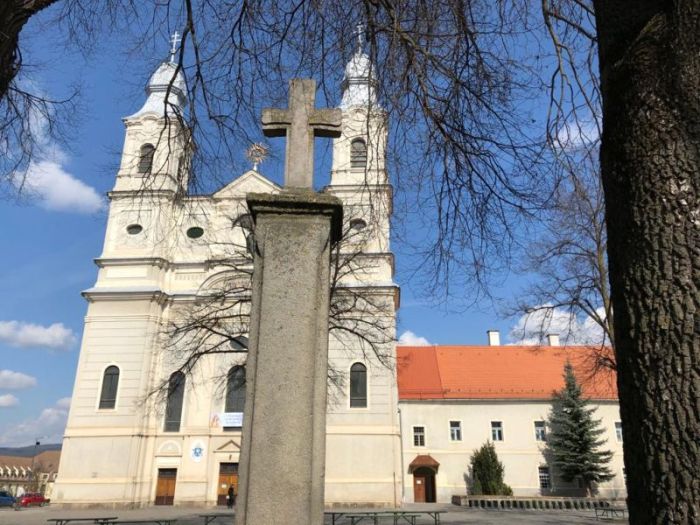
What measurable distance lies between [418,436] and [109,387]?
1954 centimetres

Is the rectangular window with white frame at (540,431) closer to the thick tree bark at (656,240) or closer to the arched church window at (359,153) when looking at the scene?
the arched church window at (359,153)

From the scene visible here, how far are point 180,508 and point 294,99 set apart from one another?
2618cm

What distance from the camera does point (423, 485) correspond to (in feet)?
122

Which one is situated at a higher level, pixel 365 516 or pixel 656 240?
pixel 656 240

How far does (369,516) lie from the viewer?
15219 mm

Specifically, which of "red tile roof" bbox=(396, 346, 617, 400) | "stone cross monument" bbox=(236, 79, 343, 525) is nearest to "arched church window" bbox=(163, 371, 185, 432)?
"red tile roof" bbox=(396, 346, 617, 400)

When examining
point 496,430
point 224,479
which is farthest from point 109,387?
point 496,430

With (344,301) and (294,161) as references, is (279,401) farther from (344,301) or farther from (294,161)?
(344,301)

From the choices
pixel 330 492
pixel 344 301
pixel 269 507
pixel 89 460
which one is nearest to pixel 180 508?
pixel 89 460

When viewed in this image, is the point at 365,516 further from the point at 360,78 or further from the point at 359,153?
the point at 360,78

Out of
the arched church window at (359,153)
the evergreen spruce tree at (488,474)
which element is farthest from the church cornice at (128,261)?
the arched church window at (359,153)

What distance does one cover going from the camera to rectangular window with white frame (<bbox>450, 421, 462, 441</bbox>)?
125ft

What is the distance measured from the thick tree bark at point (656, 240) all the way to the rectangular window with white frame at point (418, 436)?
36.7 m

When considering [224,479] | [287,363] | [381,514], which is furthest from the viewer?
[224,479]
